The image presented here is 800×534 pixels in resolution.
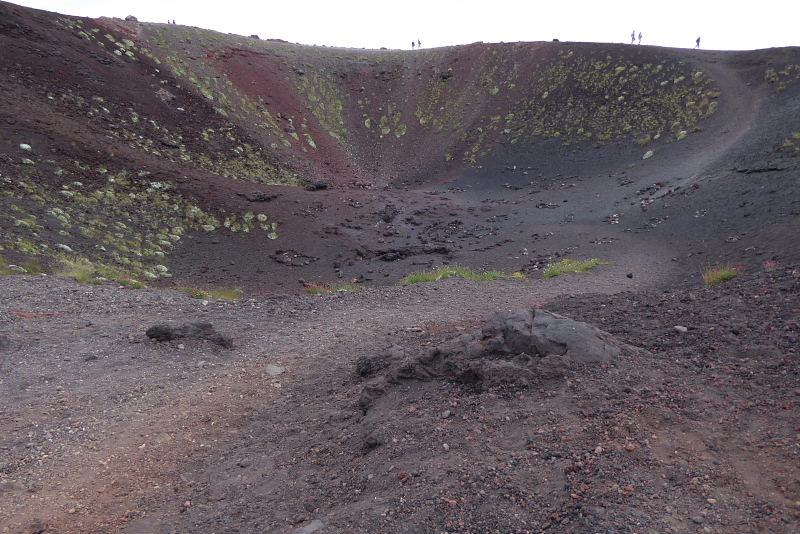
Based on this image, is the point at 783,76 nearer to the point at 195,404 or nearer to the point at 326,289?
the point at 326,289

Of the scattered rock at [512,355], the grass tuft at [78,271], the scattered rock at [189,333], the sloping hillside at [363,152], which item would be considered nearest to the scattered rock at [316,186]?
the sloping hillside at [363,152]

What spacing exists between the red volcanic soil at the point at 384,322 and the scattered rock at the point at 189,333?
0.16ft

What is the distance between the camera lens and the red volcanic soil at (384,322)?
3596 mm

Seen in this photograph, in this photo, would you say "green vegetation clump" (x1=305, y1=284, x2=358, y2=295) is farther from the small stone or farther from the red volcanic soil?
the small stone

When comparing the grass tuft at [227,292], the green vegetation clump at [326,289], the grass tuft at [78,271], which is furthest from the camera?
the grass tuft at [227,292]

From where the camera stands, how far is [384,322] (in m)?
8.81

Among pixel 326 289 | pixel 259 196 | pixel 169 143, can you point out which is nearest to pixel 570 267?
pixel 326 289

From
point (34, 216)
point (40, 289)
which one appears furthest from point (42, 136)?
point (40, 289)

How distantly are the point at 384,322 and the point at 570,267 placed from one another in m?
7.04

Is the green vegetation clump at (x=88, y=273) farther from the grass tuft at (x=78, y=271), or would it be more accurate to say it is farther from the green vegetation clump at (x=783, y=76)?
the green vegetation clump at (x=783, y=76)

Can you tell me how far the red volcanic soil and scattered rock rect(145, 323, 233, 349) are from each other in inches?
1.9

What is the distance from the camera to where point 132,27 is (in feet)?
105

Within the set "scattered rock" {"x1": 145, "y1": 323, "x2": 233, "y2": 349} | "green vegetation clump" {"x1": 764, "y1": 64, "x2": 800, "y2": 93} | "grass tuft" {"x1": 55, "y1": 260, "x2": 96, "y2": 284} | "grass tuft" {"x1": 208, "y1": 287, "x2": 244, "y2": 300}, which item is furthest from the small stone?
"green vegetation clump" {"x1": 764, "y1": 64, "x2": 800, "y2": 93}

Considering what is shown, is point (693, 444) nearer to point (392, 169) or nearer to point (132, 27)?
point (392, 169)
